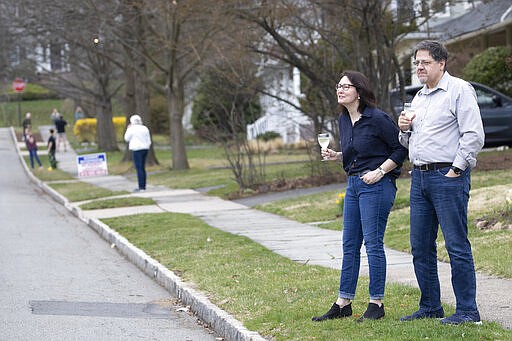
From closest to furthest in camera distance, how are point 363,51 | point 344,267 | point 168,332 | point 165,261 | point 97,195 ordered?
point 344,267 < point 168,332 < point 165,261 < point 363,51 < point 97,195

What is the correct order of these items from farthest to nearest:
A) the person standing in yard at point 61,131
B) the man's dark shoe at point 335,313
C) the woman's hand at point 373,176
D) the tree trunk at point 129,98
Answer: the person standing in yard at point 61,131
the tree trunk at point 129,98
the man's dark shoe at point 335,313
the woman's hand at point 373,176

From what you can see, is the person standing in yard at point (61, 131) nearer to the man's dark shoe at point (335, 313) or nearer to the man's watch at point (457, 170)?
the man's dark shoe at point (335, 313)

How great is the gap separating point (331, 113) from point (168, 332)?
554 inches

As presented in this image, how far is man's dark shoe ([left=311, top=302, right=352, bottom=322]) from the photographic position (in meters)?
7.48

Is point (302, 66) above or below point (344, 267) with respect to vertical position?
above

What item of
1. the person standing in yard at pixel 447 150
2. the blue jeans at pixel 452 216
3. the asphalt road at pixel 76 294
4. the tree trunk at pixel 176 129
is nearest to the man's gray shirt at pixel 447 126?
the person standing in yard at pixel 447 150

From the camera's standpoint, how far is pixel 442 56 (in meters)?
6.87

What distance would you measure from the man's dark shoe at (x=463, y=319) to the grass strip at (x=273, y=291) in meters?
0.08

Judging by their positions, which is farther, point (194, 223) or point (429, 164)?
point (194, 223)

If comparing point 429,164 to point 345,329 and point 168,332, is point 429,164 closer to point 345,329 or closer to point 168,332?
point 345,329

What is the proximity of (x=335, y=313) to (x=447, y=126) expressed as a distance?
1.74 metres

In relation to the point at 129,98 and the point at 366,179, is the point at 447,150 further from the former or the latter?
the point at 129,98

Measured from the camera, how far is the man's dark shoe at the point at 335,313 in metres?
7.48

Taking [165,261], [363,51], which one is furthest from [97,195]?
[165,261]
